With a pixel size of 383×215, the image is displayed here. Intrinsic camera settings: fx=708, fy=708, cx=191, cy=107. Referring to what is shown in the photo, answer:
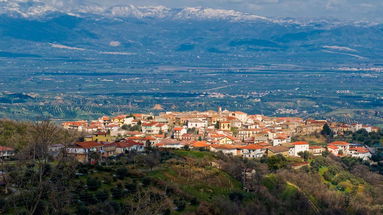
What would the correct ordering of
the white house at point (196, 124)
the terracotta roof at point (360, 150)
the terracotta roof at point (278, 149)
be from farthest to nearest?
1. the white house at point (196, 124)
2. the terracotta roof at point (360, 150)
3. the terracotta roof at point (278, 149)

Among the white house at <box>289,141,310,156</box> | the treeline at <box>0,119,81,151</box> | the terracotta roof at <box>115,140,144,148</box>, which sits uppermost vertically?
the treeline at <box>0,119,81,151</box>

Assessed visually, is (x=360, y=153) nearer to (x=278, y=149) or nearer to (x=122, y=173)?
(x=278, y=149)

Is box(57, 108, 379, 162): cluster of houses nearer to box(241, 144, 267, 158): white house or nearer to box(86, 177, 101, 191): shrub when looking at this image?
box(241, 144, 267, 158): white house

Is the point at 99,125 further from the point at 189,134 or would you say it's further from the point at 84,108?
the point at 84,108

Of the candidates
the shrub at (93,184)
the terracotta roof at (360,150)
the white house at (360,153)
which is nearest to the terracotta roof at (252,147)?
the white house at (360,153)

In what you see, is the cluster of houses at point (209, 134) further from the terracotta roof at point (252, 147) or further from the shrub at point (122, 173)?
the shrub at point (122, 173)

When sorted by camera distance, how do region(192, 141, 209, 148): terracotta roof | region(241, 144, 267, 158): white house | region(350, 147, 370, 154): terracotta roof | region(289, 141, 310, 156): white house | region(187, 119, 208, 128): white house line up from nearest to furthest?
region(241, 144, 267, 158): white house, region(192, 141, 209, 148): terracotta roof, region(289, 141, 310, 156): white house, region(350, 147, 370, 154): terracotta roof, region(187, 119, 208, 128): white house

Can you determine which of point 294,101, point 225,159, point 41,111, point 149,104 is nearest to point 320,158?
point 225,159

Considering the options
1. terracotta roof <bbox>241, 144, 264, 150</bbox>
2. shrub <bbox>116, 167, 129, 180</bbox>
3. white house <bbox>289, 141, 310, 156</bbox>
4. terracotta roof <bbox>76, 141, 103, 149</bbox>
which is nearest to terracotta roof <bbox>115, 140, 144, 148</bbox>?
terracotta roof <bbox>76, 141, 103, 149</bbox>
